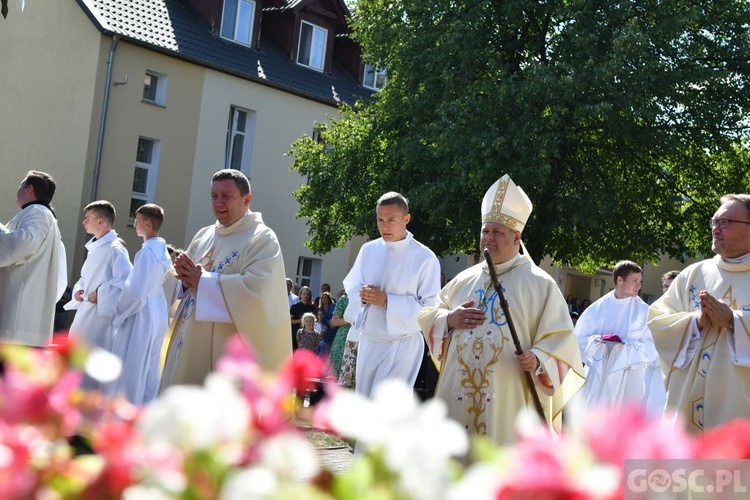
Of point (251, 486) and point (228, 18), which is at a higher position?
point (228, 18)

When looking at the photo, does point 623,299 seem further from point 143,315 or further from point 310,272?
point 310,272

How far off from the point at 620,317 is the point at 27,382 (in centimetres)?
1200

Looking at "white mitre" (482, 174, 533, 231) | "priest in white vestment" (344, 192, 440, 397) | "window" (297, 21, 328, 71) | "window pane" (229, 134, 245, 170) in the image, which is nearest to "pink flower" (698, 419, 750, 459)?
"white mitre" (482, 174, 533, 231)

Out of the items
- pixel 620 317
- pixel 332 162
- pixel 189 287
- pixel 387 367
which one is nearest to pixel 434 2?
pixel 332 162

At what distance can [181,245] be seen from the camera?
2834 centimetres

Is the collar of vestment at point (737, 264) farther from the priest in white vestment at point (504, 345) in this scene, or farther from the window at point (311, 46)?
the window at point (311, 46)

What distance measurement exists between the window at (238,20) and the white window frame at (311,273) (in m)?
7.11

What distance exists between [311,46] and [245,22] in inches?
100

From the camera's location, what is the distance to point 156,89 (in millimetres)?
27609

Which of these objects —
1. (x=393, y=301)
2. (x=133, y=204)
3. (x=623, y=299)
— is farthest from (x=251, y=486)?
(x=133, y=204)

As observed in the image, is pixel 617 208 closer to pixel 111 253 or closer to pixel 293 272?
pixel 293 272

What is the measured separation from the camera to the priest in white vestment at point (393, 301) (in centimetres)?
835

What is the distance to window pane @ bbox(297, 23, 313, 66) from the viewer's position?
1267 inches

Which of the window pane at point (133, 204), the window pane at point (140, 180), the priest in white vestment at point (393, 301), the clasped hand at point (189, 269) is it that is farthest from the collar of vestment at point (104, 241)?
the window pane at point (140, 180)
